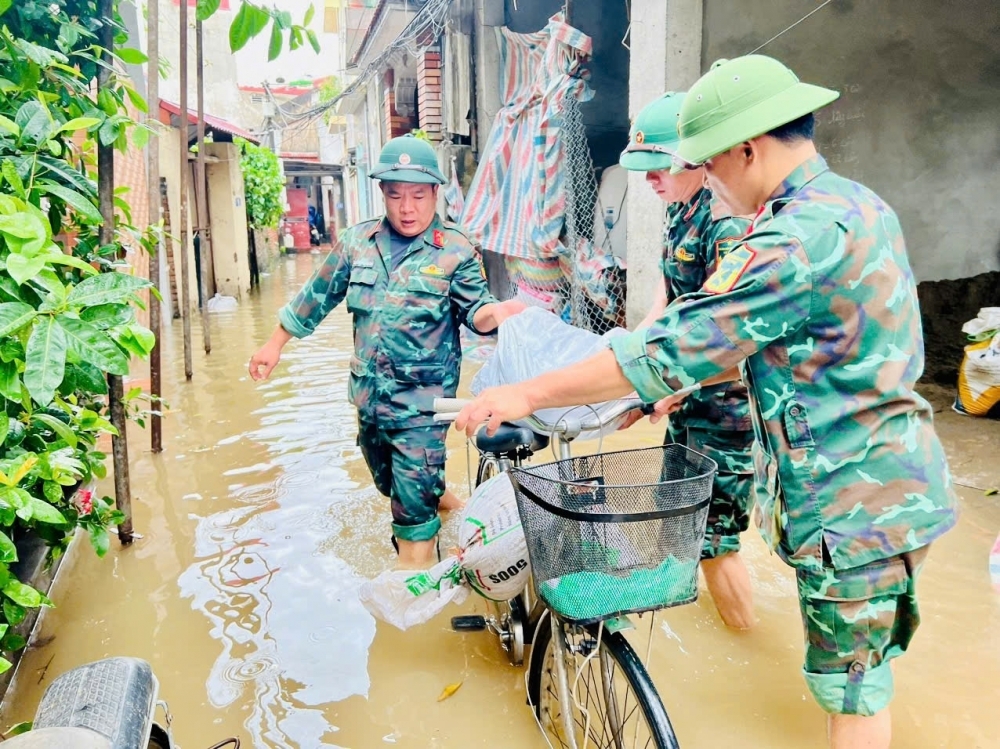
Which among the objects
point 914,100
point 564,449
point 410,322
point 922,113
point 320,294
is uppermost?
point 914,100

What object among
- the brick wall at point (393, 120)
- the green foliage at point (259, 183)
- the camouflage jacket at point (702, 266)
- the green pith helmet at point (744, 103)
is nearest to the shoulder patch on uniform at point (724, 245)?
the camouflage jacket at point (702, 266)

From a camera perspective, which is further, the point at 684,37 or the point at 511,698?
the point at 684,37

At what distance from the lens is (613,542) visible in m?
1.71

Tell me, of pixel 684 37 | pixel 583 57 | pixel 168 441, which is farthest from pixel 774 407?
pixel 583 57

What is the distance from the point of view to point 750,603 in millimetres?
2949

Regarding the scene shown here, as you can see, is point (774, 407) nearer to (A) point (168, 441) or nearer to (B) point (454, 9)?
(A) point (168, 441)

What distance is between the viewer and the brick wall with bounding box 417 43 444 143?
32.7 feet

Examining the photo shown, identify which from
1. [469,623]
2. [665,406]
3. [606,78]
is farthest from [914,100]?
[469,623]

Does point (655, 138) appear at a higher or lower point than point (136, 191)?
lower

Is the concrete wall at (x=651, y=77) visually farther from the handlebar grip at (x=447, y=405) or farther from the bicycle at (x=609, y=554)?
the handlebar grip at (x=447, y=405)

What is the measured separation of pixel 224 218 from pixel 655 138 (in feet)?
41.2

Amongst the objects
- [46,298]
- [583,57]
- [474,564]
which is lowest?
[474,564]

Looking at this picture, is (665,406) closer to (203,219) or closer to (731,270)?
(731,270)

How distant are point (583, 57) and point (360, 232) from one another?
3992 mm
